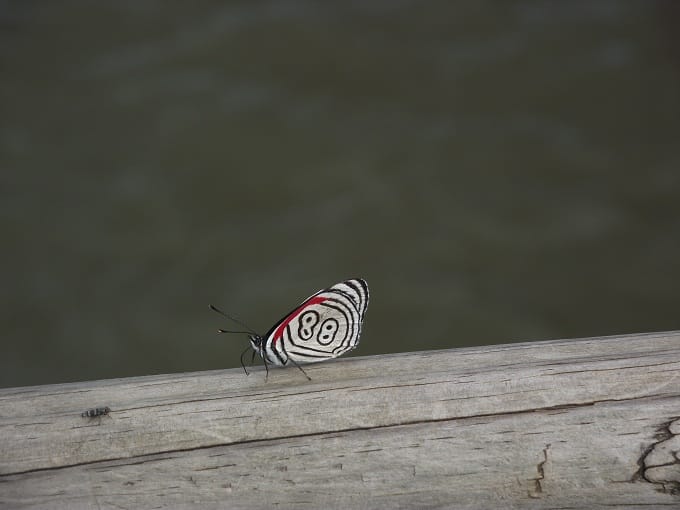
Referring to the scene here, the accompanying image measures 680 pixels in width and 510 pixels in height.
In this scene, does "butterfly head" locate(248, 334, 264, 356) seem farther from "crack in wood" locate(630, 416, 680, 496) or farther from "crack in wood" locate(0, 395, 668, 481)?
"crack in wood" locate(630, 416, 680, 496)

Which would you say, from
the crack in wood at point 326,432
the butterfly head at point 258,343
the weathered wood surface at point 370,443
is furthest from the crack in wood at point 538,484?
the butterfly head at point 258,343

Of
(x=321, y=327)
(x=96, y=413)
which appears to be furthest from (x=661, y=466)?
(x=96, y=413)

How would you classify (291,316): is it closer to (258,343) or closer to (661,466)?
(258,343)

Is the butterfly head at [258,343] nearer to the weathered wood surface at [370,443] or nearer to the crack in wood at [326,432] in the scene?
the weathered wood surface at [370,443]

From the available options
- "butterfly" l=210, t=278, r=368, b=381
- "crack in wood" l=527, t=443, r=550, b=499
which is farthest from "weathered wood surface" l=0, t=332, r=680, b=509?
"butterfly" l=210, t=278, r=368, b=381

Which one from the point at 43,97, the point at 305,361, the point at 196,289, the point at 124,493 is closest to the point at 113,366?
the point at 196,289

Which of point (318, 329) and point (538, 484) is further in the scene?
point (318, 329)

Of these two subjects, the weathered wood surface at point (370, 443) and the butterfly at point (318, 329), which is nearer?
the weathered wood surface at point (370, 443)
